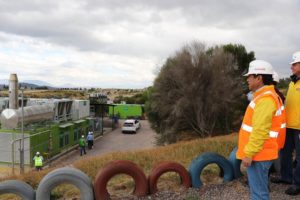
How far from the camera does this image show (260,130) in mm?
3607

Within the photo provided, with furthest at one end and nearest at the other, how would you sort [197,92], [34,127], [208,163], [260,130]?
[197,92]
[34,127]
[208,163]
[260,130]

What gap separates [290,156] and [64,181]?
370 centimetres

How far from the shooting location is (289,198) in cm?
506

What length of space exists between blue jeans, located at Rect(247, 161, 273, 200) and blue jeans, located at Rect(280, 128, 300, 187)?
64.3 inches

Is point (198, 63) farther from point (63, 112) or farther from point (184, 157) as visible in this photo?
point (184, 157)

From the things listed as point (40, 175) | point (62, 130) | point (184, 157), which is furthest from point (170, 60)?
point (40, 175)

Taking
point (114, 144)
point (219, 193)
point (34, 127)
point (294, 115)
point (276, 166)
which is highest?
point (294, 115)

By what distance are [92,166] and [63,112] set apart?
24443 millimetres

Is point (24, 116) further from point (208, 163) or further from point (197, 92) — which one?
Answer: point (208, 163)

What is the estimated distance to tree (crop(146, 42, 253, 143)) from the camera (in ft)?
90.1

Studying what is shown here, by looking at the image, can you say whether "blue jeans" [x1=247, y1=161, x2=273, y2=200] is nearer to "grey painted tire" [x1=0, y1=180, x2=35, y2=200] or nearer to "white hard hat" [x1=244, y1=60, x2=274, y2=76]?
"white hard hat" [x1=244, y1=60, x2=274, y2=76]

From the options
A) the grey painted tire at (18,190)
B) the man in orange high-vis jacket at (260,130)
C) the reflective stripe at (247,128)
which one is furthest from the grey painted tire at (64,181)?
the reflective stripe at (247,128)

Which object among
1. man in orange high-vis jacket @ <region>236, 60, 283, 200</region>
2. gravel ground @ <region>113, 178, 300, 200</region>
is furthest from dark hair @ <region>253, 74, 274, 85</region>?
gravel ground @ <region>113, 178, 300, 200</region>

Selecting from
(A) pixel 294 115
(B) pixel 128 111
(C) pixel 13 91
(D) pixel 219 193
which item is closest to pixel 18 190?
(D) pixel 219 193
